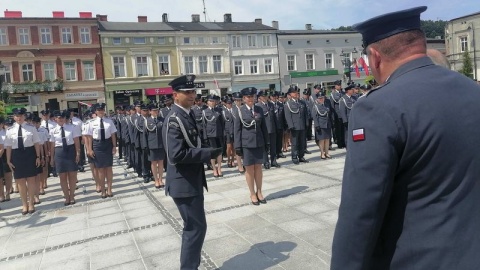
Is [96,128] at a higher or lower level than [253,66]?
lower

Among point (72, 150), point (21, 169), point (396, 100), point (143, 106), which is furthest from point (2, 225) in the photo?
point (396, 100)

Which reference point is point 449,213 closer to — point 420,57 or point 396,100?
point 396,100

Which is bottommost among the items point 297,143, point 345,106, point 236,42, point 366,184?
point 297,143

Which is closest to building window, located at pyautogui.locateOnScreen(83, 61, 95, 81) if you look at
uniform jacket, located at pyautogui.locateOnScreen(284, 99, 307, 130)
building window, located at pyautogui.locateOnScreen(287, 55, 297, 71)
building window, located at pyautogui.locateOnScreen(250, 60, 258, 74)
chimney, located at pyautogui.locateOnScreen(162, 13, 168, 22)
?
chimney, located at pyautogui.locateOnScreen(162, 13, 168, 22)

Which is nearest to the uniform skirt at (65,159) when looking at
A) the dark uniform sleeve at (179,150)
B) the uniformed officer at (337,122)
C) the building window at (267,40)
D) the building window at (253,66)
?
the dark uniform sleeve at (179,150)

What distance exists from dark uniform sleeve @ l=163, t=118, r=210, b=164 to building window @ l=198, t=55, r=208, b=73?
133 feet

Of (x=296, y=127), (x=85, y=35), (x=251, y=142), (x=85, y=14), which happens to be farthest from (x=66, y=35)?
(x=251, y=142)

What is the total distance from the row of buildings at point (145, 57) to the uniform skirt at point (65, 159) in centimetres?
2757

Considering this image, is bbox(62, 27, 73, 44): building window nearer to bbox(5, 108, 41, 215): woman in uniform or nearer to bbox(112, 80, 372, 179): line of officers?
bbox(112, 80, 372, 179): line of officers

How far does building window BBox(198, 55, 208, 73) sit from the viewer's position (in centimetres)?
4381

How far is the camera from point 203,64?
4397 centimetres

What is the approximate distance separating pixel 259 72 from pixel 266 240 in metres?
42.3

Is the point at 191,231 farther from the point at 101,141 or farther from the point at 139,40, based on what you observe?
the point at 139,40

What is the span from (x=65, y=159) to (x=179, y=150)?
5494 mm
